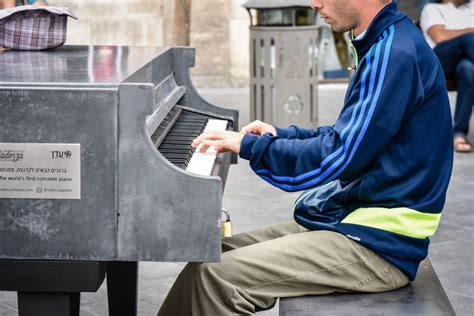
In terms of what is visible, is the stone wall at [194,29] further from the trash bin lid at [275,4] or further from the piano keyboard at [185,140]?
the piano keyboard at [185,140]

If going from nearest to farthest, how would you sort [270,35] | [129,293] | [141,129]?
1. [141,129]
2. [129,293]
3. [270,35]

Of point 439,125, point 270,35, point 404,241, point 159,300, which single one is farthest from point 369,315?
point 270,35

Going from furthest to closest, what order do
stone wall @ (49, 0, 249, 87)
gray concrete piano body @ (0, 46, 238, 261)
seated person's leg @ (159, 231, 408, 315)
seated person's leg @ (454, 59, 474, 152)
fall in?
1. stone wall @ (49, 0, 249, 87)
2. seated person's leg @ (454, 59, 474, 152)
3. seated person's leg @ (159, 231, 408, 315)
4. gray concrete piano body @ (0, 46, 238, 261)

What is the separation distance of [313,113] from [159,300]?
4.88 m

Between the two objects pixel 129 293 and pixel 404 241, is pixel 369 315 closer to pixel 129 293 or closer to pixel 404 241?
pixel 404 241

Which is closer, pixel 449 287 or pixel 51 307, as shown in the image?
pixel 51 307

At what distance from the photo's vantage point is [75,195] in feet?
8.93

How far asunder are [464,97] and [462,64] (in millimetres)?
266

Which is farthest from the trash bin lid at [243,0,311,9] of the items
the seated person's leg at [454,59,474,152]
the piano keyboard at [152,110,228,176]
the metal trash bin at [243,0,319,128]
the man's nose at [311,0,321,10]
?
the man's nose at [311,0,321,10]

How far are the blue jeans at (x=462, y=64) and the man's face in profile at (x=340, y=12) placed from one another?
569 centimetres

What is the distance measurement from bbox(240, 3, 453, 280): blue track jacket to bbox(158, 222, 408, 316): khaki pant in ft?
0.16

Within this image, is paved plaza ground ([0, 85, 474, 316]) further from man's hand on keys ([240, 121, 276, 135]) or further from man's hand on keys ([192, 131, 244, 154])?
man's hand on keys ([192, 131, 244, 154])

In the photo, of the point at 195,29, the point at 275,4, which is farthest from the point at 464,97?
the point at 195,29

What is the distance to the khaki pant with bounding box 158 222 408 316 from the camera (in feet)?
9.63
